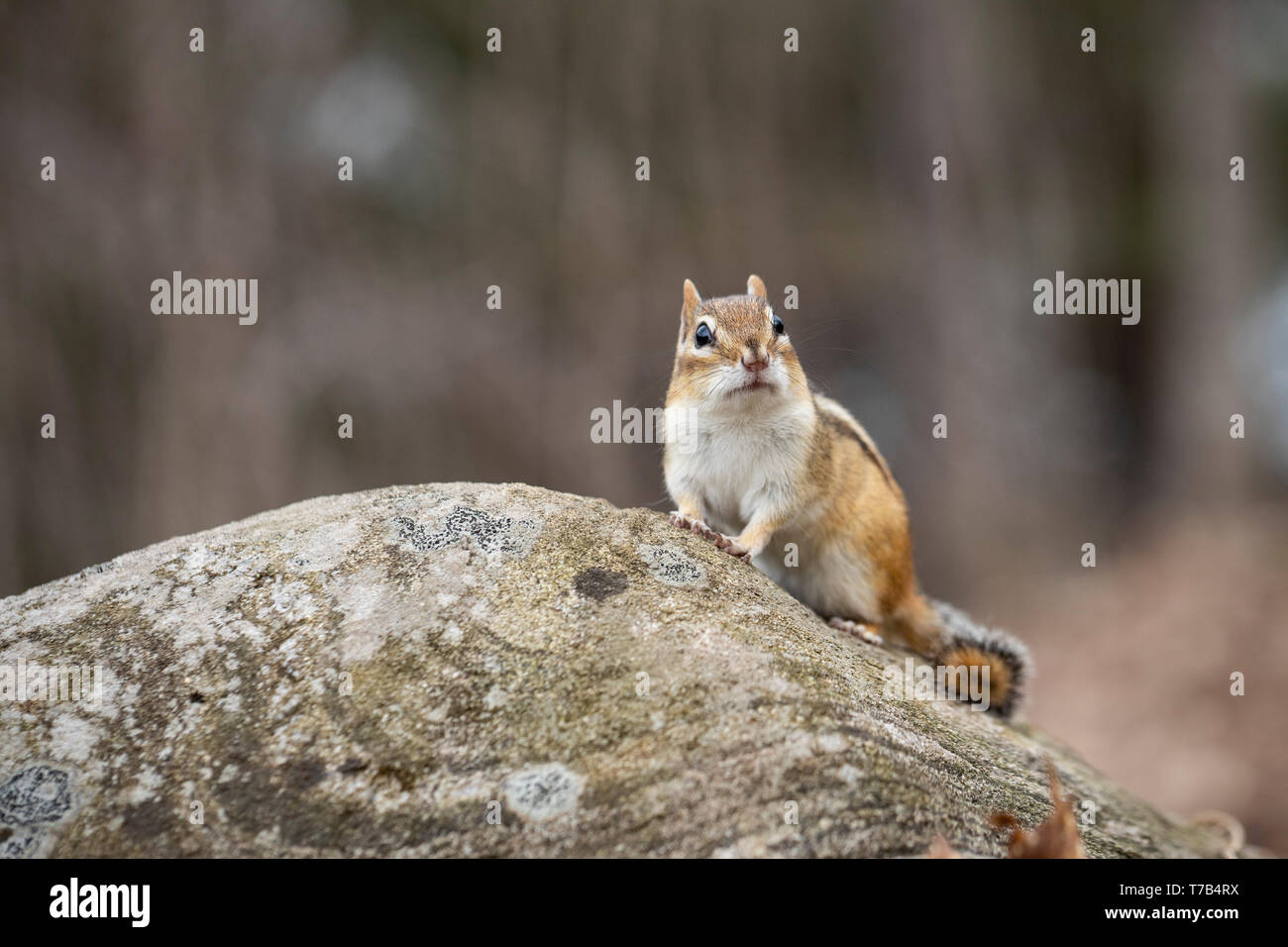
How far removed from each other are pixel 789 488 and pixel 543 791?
2326 millimetres

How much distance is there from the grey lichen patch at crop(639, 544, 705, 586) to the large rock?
19 mm

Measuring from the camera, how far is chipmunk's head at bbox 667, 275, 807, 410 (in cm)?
439

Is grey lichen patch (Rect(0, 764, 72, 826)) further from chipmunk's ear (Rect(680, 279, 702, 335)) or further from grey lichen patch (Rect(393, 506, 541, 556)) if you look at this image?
chipmunk's ear (Rect(680, 279, 702, 335))

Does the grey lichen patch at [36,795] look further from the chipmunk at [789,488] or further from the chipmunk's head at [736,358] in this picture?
the chipmunk's head at [736,358]

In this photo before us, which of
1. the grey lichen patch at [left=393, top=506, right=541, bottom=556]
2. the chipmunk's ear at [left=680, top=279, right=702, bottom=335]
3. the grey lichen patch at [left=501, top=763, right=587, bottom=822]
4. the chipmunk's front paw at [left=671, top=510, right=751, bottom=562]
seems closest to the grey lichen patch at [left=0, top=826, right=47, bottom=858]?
the grey lichen patch at [left=501, top=763, right=587, bottom=822]

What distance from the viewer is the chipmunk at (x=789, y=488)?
4.52 m

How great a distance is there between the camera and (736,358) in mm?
4449

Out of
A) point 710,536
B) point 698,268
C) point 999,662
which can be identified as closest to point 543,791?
point 710,536

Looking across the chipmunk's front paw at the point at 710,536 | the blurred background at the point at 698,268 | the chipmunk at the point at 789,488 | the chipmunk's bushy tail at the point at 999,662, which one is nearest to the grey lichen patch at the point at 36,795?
the chipmunk's front paw at the point at 710,536

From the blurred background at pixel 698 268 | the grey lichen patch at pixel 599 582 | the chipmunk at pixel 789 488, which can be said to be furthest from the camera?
the blurred background at pixel 698 268

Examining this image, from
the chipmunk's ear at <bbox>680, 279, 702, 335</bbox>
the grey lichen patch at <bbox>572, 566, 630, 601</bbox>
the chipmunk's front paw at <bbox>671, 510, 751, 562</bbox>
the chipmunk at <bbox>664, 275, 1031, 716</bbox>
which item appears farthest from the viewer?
the chipmunk's ear at <bbox>680, 279, 702, 335</bbox>

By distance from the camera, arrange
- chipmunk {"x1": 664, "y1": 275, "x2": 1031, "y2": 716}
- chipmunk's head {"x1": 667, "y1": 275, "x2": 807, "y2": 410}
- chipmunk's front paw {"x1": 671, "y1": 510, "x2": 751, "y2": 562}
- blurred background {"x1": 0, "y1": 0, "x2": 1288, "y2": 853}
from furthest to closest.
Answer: blurred background {"x1": 0, "y1": 0, "x2": 1288, "y2": 853}
chipmunk {"x1": 664, "y1": 275, "x2": 1031, "y2": 716}
chipmunk's head {"x1": 667, "y1": 275, "x2": 807, "y2": 410}
chipmunk's front paw {"x1": 671, "y1": 510, "x2": 751, "y2": 562}

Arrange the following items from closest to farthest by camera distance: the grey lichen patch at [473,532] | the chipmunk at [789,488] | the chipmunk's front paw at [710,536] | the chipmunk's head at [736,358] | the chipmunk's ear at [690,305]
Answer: the grey lichen patch at [473,532]
the chipmunk's front paw at [710,536]
the chipmunk's head at [736,358]
the chipmunk at [789,488]
the chipmunk's ear at [690,305]

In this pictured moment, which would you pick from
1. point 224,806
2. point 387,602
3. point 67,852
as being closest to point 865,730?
point 387,602
